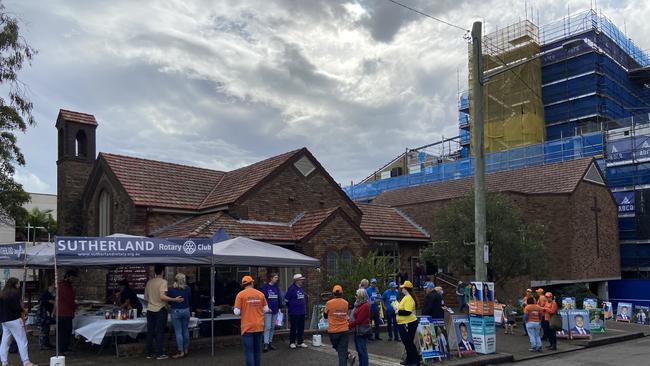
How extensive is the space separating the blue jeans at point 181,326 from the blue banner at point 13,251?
399 centimetres

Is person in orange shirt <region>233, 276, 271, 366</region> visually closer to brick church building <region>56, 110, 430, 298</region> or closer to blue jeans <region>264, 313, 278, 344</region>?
blue jeans <region>264, 313, 278, 344</region>

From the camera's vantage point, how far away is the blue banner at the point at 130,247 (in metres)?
11.4

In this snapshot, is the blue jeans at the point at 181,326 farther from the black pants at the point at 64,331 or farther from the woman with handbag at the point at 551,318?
the woman with handbag at the point at 551,318

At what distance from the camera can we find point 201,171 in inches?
1061

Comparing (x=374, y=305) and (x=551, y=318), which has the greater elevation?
(x=374, y=305)

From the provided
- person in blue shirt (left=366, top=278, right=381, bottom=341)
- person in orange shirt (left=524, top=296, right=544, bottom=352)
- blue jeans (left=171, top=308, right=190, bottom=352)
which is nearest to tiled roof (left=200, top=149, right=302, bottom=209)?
person in blue shirt (left=366, top=278, right=381, bottom=341)

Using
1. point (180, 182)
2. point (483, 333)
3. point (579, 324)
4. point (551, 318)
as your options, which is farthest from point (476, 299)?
point (180, 182)

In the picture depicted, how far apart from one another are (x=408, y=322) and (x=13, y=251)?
9.41 metres

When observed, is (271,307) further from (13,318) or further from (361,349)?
(13,318)

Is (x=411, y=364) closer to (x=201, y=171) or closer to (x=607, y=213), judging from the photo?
(x=201, y=171)

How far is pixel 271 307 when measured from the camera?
1407cm

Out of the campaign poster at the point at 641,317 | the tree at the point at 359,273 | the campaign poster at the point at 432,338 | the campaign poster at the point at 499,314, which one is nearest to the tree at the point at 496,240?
the campaign poster at the point at 499,314

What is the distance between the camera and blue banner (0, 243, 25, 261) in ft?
44.2

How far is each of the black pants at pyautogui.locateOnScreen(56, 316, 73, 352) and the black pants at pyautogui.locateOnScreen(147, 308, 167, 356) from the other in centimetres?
208
